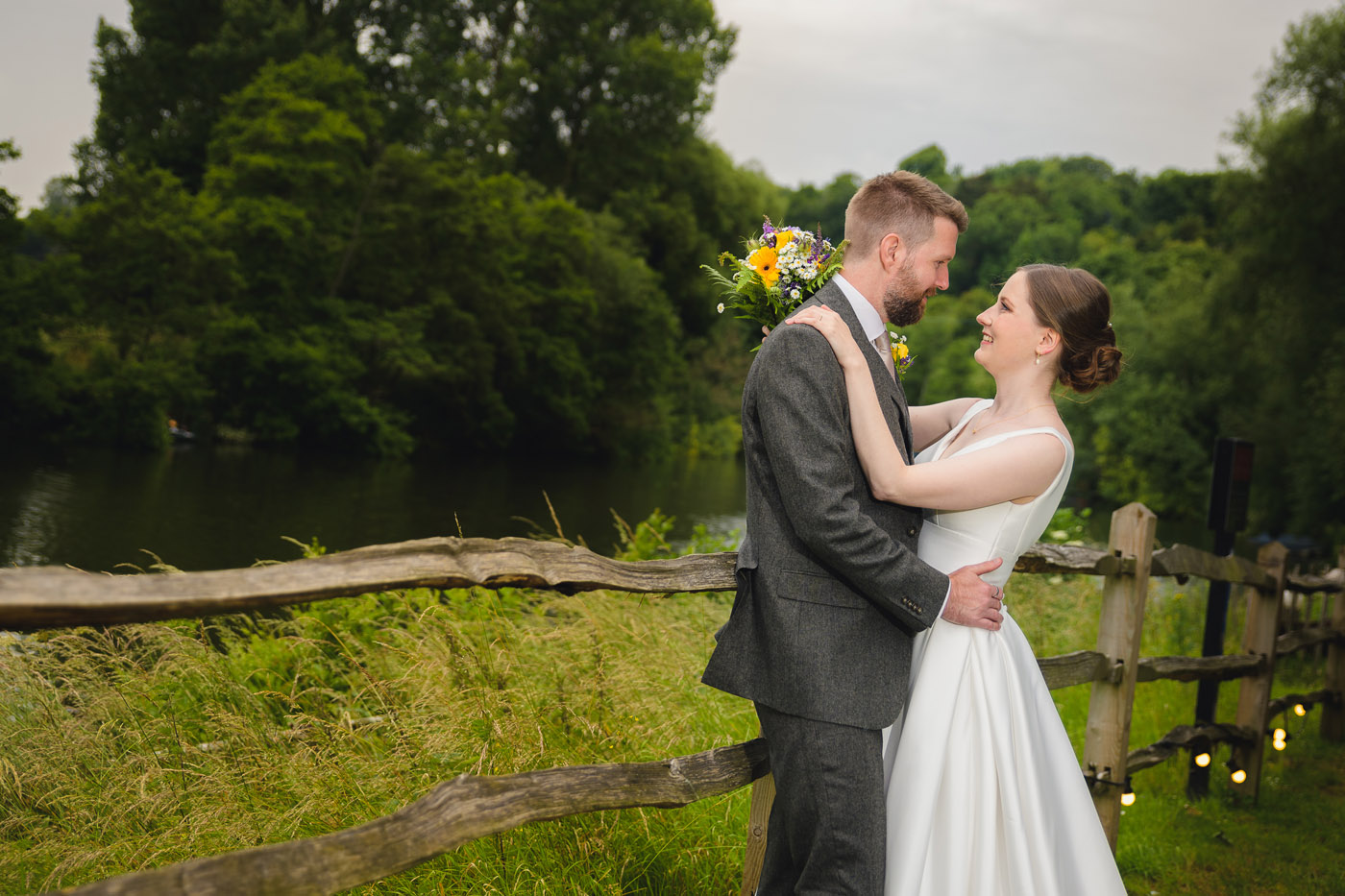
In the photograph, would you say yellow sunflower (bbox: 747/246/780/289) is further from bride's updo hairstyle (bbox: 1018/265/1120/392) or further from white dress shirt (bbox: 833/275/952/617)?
bride's updo hairstyle (bbox: 1018/265/1120/392)

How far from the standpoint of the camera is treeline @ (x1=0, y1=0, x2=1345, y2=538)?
76.9 feet

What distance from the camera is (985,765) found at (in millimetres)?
2662

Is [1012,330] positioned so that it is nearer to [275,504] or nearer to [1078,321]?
[1078,321]

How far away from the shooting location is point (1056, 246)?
56.0 meters

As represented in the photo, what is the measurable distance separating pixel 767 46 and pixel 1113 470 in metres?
26.7

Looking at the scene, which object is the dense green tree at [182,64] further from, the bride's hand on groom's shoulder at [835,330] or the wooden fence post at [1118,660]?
the bride's hand on groom's shoulder at [835,330]

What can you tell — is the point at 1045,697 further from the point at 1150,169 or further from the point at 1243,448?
the point at 1150,169

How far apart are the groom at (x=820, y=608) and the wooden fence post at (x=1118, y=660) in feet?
7.78

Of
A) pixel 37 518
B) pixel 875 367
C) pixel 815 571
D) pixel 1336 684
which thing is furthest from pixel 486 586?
pixel 37 518

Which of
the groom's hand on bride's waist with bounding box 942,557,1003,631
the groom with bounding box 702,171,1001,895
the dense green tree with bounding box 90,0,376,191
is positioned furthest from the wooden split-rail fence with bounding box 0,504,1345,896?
the dense green tree with bounding box 90,0,376,191

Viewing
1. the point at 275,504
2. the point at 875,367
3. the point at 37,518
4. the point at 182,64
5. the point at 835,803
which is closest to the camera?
the point at 835,803

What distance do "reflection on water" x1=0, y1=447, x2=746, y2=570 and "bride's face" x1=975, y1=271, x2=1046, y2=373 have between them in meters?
7.58

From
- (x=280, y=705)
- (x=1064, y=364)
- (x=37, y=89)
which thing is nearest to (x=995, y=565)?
(x=1064, y=364)

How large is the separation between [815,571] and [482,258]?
3253cm
